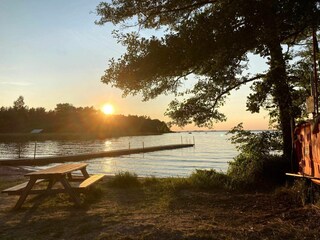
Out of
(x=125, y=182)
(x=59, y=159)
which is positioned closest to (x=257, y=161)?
(x=125, y=182)

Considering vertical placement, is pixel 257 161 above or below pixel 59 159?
above

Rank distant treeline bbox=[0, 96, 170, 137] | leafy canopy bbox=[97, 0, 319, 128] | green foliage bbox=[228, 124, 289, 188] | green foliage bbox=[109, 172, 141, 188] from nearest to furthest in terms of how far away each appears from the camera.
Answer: leafy canopy bbox=[97, 0, 319, 128]
green foliage bbox=[228, 124, 289, 188]
green foliage bbox=[109, 172, 141, 188]
distant treeline bbox=[0, 96, 170, 137]

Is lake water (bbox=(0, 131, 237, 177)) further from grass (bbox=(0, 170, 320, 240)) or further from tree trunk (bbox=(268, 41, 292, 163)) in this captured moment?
grass (bbox=(0, 170, 320, 240))

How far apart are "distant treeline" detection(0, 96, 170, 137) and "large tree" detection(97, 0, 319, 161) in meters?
111

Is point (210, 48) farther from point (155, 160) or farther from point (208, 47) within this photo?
point (155, 160)

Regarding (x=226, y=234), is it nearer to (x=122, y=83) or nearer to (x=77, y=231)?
(x=77, y=231)

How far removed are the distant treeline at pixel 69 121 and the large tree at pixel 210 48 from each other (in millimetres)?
110735

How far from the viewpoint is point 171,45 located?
8438 millimetres

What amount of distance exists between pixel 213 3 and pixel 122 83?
11.2 ft

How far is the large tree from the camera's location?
723 cm

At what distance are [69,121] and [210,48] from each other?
146 m

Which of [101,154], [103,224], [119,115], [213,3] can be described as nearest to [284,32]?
[213,3]

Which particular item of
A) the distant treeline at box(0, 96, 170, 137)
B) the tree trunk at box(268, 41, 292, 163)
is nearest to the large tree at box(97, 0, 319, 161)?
the tree trunk at box(268, 41, 292, 163)

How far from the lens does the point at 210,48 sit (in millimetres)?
7910
